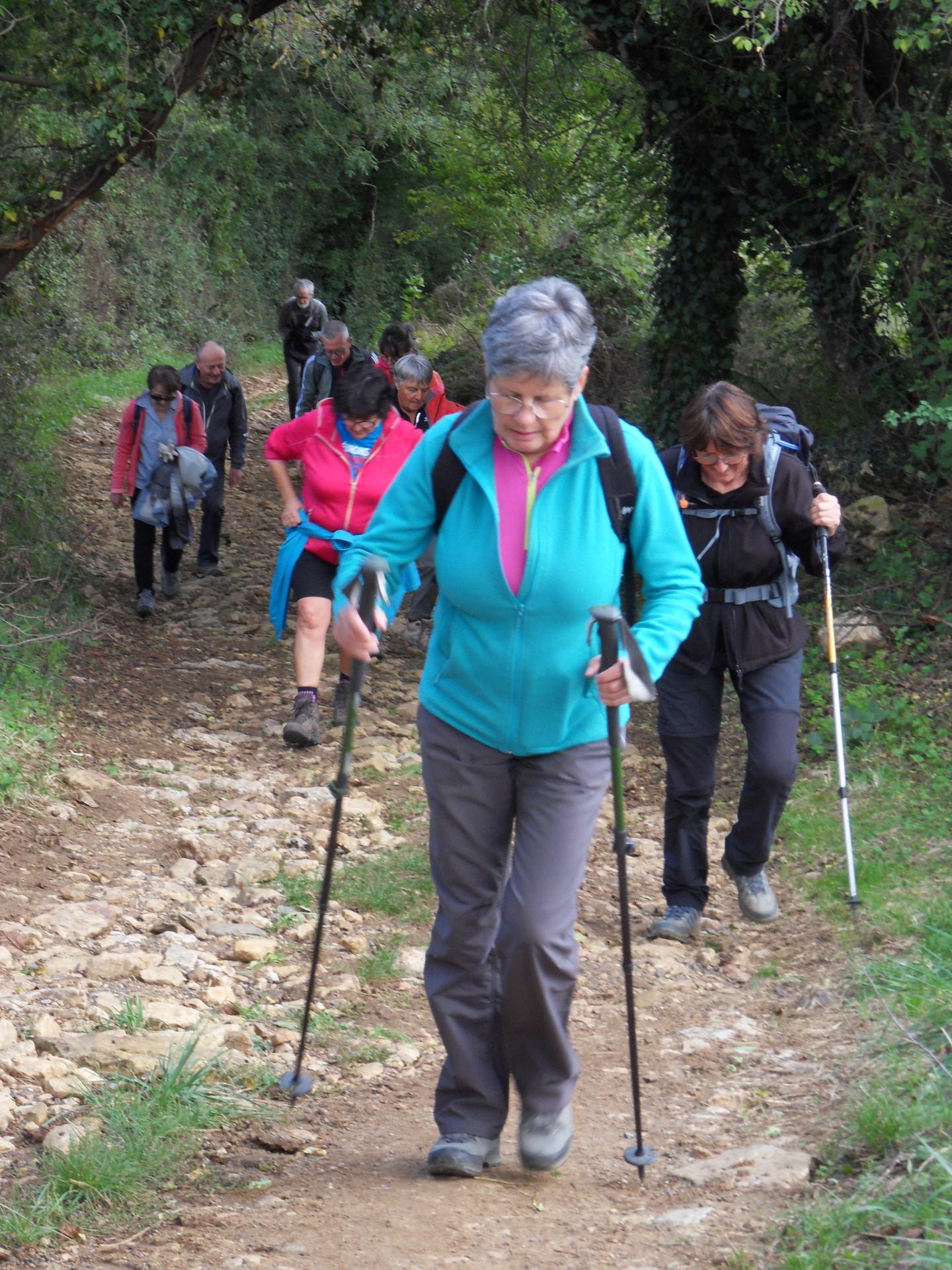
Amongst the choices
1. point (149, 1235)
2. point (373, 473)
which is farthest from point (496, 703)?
point (373, 473)

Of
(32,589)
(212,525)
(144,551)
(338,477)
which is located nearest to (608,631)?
(338,477)

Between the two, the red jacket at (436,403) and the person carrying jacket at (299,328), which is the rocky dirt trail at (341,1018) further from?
the person carrying jacket at (299,328)

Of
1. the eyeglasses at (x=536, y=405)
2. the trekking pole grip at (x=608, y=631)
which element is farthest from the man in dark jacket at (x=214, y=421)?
the trekking pole grip at (x=608, y=631)

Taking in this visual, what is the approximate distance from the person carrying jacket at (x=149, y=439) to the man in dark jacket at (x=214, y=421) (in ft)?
4.04

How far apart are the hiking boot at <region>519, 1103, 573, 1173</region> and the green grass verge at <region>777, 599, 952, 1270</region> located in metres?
0.62

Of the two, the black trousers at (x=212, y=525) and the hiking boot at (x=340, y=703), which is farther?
the black trousers at (x=212, y=525)

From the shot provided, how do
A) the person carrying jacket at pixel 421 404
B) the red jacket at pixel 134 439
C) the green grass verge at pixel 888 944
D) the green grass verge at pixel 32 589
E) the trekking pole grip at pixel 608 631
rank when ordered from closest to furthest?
the green grass verge at pixel 888 944 → the trekking pole grip at pixel 608 631 → the green grass verge at pixel 32 589 → the person carrying jacket at pixel 421 404 → the red jacket at pixel 134 439

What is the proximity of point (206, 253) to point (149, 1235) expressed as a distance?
2900 cm

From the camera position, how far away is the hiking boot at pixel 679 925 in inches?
232

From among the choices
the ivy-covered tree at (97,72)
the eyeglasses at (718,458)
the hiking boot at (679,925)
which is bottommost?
the hiking boot at (679,925)

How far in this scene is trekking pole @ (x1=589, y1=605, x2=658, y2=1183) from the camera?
3.41 m

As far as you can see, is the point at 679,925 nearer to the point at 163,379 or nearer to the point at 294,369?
the point at 163,379

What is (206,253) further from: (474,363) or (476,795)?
(476,795)

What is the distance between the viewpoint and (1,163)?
33.1ft
